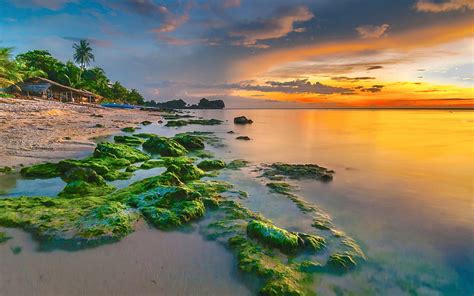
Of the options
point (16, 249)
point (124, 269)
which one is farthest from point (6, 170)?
point (124, 269)

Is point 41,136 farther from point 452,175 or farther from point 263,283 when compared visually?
point 452,175

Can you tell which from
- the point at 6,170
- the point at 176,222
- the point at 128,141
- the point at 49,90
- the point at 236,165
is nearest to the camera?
the point at 176,222

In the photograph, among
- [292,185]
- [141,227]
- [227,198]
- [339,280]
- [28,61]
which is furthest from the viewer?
[28,61]

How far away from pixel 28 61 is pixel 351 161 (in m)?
62.4

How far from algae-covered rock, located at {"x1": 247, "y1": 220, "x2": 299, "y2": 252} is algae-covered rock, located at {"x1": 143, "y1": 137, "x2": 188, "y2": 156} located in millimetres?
8084

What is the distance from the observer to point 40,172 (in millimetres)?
7426

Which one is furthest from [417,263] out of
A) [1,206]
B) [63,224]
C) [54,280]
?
[1,206]

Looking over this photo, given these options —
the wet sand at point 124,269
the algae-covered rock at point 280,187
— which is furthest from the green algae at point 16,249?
the algae-covered rock at point 280,187

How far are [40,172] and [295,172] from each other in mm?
7983

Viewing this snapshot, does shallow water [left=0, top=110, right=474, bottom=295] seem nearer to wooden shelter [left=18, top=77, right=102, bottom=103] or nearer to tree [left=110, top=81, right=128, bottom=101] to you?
wooden shelter [left=18, top=77, right=102, bottom=103]

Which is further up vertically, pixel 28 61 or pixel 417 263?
pixel 28 61

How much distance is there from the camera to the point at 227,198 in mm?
6883

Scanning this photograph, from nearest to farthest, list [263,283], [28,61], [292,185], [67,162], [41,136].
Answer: [263,283] → [67,162] → [292,185] → [41,136] → [28,61]

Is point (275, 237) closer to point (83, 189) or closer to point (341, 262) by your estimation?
point (341, 262)
